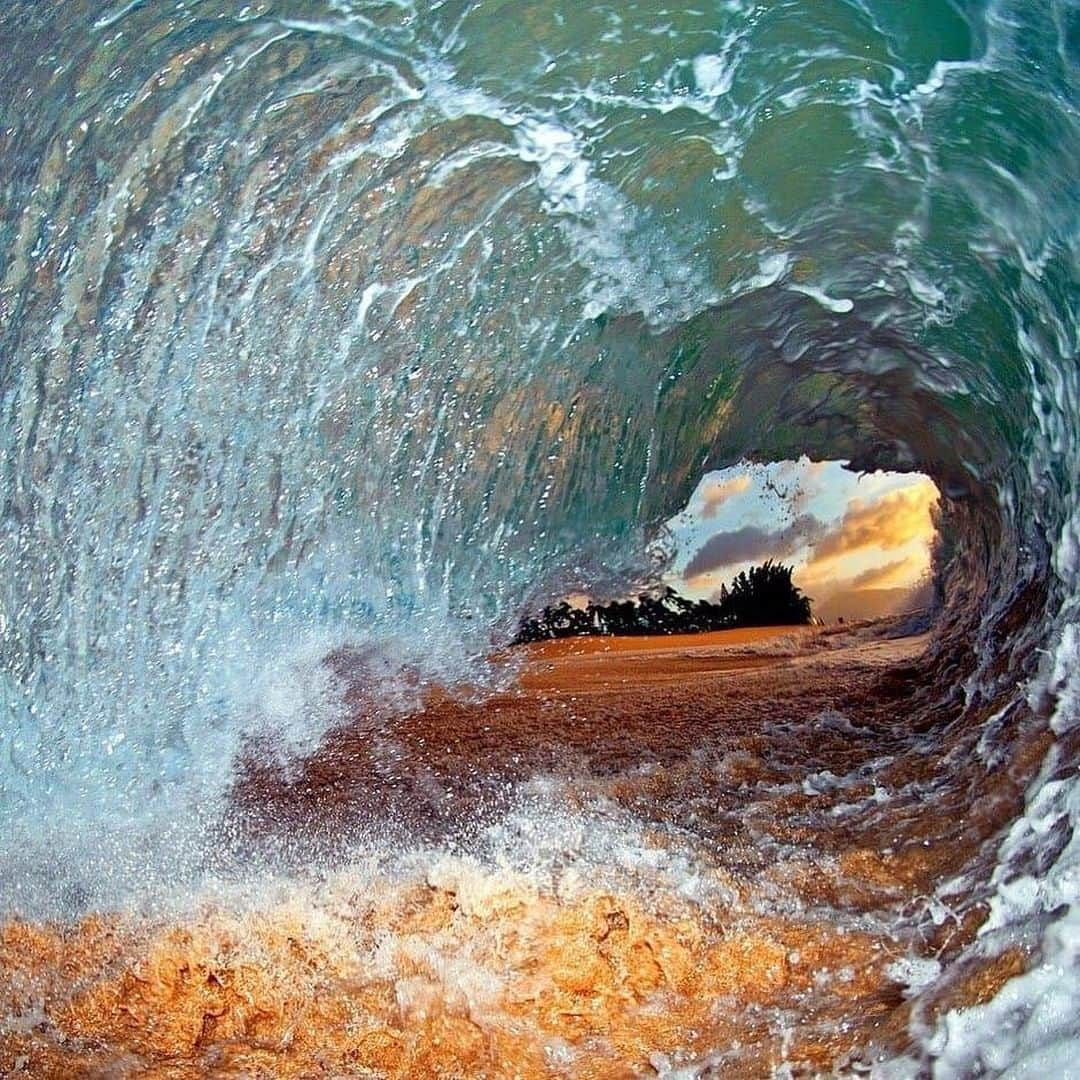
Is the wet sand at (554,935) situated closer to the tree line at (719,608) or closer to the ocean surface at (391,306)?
the ocean surface at (391,306)

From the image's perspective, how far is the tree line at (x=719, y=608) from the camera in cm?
551

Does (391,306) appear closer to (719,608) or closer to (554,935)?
(554,935)

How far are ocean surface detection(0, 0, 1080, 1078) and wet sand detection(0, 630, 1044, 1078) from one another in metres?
0.10

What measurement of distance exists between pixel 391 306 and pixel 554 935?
2390mm

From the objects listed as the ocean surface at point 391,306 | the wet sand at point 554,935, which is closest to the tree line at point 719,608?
the ocean surface at point 391,306

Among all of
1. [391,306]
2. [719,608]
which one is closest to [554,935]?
[391,306]

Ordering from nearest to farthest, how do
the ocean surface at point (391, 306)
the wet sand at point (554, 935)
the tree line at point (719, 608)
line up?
the wet sand at point (554, 935) < the ocean surface at point (391, 306) < the tree line at point (719, 608)

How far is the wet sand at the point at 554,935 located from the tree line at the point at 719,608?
5.10 ft

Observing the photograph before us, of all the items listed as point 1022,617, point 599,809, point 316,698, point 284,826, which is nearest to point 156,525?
point 316,698

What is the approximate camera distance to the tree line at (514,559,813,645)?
5512mm

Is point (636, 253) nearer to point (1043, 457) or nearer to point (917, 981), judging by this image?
point (1043, 457)

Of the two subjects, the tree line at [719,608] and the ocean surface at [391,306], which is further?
the tree line at [719,608]

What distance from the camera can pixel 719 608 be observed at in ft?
18.3

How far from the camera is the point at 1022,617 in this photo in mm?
3934
